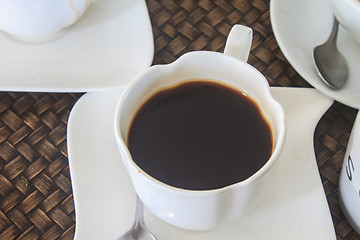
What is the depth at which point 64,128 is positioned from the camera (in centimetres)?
87

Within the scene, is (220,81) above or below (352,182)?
above

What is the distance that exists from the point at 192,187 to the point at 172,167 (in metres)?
0.04

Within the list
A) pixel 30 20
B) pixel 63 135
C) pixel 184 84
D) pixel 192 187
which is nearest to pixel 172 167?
pixel 192 187

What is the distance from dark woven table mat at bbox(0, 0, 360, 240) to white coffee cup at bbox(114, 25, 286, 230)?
7.2 inches

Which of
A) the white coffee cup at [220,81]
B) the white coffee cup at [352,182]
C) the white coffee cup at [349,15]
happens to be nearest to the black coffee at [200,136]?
the white coffee cup at [220,81]

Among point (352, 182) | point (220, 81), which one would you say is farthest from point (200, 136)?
point (352, 182)

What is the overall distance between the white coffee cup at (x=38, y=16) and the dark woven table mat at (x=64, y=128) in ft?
0.34

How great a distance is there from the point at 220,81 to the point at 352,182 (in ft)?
0.74

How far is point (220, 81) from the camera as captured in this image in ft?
2.45

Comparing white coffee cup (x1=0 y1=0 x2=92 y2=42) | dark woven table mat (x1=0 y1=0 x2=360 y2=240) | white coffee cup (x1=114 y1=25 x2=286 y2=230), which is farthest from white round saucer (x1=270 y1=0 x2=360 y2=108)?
white coffee cup (x1=0 y1=0 x2=92 y2=42)

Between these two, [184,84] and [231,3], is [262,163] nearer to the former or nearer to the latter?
[184,84]

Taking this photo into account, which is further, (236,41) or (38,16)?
(38,16)

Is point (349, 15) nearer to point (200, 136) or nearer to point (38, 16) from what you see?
point (200, 136)

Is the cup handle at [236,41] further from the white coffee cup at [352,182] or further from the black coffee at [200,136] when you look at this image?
the white coffee cup at [352,182]
